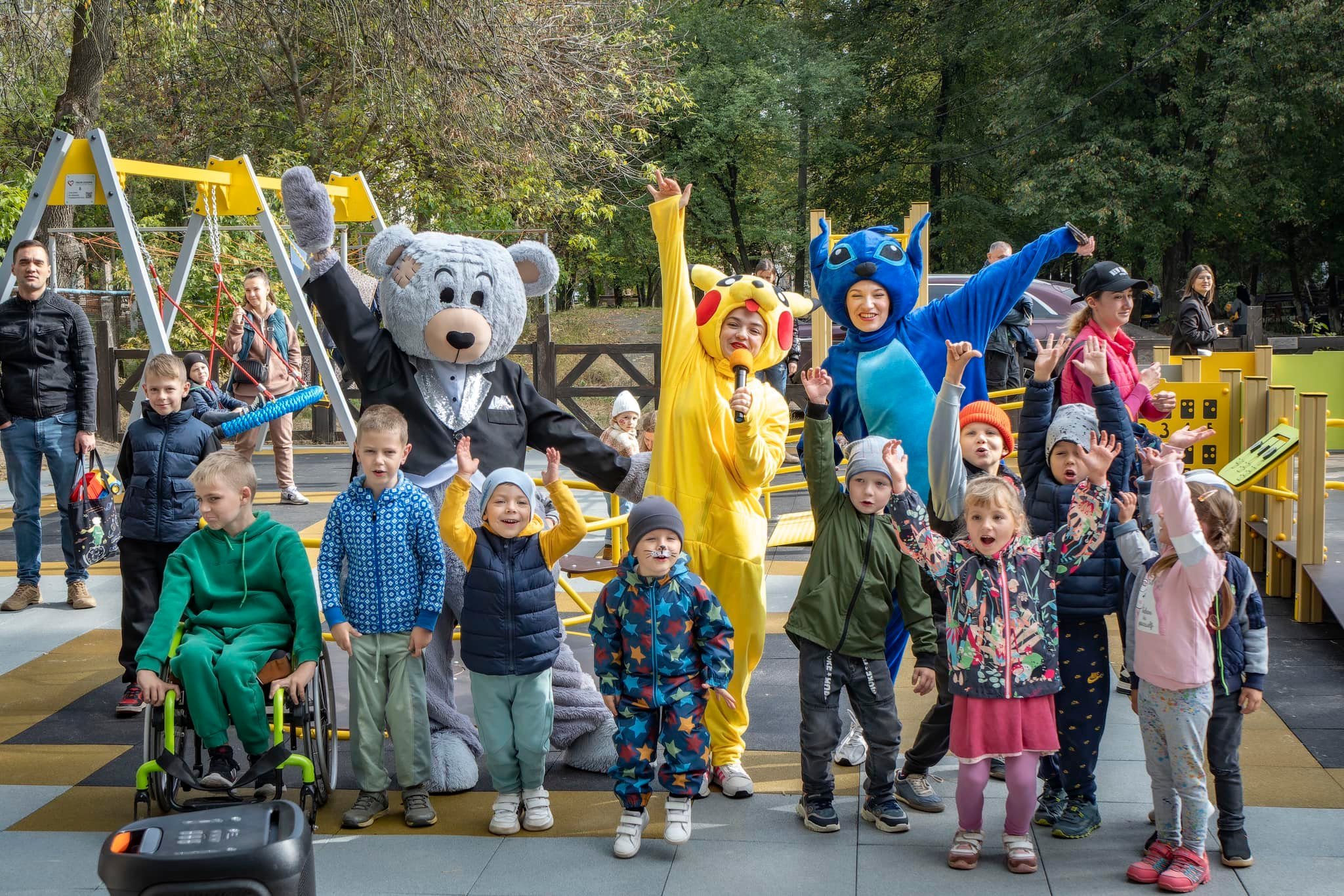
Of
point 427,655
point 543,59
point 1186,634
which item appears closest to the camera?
point 1186,634

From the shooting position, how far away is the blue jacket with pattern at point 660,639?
4090mm

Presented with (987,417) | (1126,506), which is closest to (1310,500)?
(987,417)

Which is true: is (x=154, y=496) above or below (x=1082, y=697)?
above

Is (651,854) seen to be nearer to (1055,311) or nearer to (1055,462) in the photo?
(1055,462)

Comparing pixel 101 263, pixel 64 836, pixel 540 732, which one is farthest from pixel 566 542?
pixel 101 263

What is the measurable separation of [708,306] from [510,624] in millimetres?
1388

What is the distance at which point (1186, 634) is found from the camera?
12.5 feet

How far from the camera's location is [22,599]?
7352mm

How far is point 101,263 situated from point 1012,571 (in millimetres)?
17973

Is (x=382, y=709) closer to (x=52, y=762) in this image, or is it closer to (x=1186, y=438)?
(x=52, y=762)

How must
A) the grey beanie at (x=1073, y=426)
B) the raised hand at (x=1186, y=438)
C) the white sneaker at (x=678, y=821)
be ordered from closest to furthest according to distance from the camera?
the raised hand at (x=1186, y=438), the white sneaker at (x=678, y=821), the grey beanie at (x=1073, y=426)

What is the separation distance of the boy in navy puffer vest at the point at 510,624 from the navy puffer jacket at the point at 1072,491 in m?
1.60

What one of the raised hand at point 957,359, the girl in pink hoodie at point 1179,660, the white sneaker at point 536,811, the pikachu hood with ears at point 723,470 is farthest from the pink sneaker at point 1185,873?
the white sneaker at point 536,811

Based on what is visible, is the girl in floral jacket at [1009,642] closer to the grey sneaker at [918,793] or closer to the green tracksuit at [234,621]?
the grey sneaker at [918,793]
